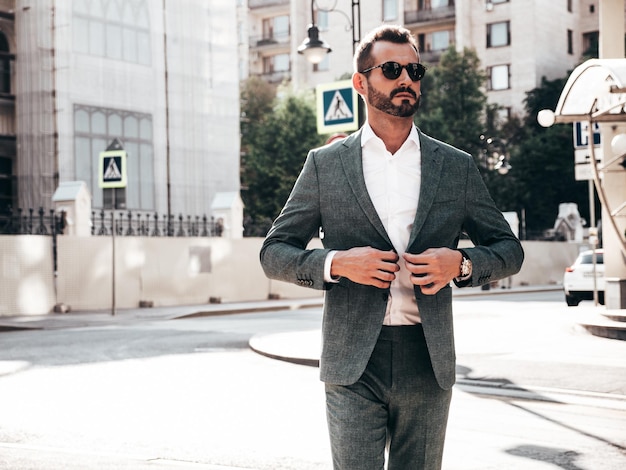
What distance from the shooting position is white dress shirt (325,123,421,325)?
3.03 meters

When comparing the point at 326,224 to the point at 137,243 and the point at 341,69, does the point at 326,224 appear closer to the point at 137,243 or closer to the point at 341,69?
the point at 137,243

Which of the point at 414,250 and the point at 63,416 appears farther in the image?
the point at 63,416

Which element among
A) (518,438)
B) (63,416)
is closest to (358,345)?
(518,438)

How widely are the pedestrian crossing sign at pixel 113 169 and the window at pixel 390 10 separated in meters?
47.0

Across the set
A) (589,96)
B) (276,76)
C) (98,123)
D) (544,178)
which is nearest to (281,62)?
(276,76)

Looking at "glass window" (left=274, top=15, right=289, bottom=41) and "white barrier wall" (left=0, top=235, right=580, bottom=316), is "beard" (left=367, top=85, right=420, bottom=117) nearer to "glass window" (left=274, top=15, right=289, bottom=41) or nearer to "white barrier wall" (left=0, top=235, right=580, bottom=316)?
"white barrier wall" (left=0, top=235, right=580, bottom=316)

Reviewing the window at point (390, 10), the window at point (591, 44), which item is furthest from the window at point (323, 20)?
the window at point (591, 44)

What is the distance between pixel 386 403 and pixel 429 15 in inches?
2432

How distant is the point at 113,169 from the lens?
2039cm

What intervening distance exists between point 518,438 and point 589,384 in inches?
113

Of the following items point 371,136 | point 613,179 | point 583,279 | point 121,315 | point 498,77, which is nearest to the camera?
point 371,136

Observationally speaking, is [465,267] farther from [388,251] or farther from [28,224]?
[28,224]

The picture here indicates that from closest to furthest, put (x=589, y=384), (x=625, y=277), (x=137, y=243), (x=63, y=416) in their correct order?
1. (x=63, y=416)
2. (x=589, y=384)
3. (x=625, y=277)
4. (x=137, y=243)

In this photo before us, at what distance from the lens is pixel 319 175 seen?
3148mm
